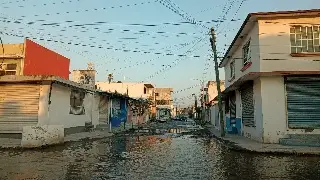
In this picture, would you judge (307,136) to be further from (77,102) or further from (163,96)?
(163,96)

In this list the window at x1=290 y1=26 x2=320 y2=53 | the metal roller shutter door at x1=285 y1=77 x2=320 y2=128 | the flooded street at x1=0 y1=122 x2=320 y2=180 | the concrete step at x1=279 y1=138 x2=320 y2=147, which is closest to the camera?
the flooded street at x1=0 y1=122 x2=320 y2=180

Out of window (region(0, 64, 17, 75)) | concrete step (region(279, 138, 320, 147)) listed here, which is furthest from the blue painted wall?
window (region(0, 64, 17, 75))

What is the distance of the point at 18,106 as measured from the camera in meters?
22.8

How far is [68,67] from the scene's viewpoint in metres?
39.7

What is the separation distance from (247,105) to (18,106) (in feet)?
52.3

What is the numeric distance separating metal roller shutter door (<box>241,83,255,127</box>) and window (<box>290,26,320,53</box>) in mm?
3708

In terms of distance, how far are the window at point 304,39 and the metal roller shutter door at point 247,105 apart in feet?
12.2

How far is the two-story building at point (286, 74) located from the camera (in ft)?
60.9

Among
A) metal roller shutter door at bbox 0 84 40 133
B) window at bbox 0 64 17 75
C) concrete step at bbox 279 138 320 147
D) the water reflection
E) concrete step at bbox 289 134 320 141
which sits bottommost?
the water reflection

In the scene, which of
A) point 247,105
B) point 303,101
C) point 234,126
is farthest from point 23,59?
point 303,101

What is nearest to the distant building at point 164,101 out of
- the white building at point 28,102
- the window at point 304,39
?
the white building at point 28,102

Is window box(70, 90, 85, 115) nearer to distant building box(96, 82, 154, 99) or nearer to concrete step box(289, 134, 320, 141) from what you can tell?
concrete step box(289, 134, 320, 141)

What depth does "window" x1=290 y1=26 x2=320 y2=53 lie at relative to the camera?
1908 centimetres

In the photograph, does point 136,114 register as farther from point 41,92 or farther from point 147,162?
point 147,162
